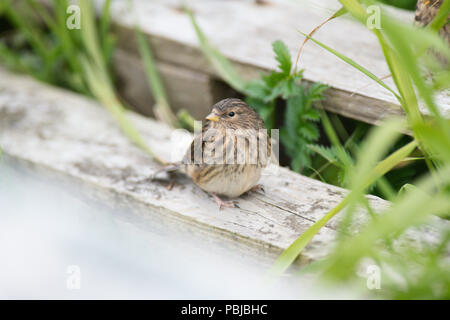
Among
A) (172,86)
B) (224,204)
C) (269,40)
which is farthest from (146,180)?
(269,40)

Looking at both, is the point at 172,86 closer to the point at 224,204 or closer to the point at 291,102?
the point at 291,102

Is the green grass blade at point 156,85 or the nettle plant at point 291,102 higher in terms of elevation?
the green grass blade at point 156,85

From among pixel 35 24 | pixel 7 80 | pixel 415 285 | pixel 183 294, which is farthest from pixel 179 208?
pixel 35 24

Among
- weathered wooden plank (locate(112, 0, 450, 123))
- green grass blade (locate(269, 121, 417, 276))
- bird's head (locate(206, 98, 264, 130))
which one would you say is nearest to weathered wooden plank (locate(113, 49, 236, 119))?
weathered wooden plank (locate(112, 0, 450, 123))

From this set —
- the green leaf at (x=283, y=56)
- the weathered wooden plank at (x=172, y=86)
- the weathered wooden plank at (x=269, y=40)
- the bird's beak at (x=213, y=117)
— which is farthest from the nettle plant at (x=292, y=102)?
the weathered wooden plank at (x=172, y=86)

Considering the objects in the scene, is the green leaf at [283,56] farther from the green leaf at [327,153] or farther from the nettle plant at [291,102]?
the green leaf at [327,153]

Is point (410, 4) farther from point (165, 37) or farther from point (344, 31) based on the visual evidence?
point (165, 37)
